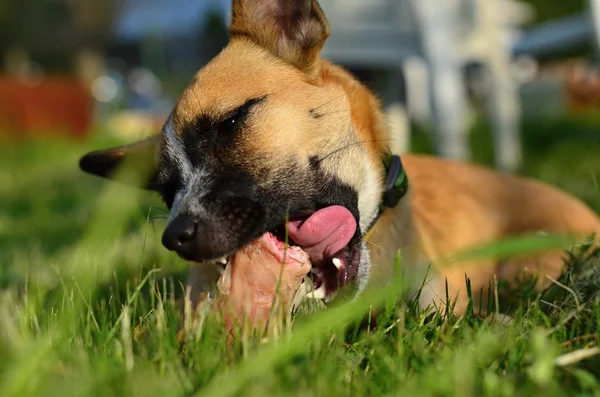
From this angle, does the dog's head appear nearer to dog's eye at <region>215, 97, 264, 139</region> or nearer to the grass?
dog's eye at <region>215, 97, 264, 139</region>

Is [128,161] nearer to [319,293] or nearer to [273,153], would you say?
[273,153]

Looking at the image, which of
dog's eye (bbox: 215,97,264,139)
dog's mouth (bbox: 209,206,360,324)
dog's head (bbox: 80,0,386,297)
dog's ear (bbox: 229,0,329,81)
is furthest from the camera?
dog's ear (bbox: 229,0,329,81)

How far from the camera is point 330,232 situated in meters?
2.35

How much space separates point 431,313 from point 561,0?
1130 inches

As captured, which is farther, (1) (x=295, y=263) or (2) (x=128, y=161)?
(2) (x=128, y=161)

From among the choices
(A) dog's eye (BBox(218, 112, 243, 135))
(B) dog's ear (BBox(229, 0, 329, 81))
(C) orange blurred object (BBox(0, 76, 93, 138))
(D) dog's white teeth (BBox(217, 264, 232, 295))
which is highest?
(B) dog's ear (BBox(229, 0, 329, 81))

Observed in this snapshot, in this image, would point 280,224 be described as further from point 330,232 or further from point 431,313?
point 431,313

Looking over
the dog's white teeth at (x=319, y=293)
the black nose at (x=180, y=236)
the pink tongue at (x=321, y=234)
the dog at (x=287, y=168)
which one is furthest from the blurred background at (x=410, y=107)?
the dog's white teeth at (x=319, y=293)

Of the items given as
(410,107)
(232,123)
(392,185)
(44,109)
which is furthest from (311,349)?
(44,109)

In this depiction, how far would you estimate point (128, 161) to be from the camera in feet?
9.46

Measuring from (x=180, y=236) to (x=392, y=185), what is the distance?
954 mm

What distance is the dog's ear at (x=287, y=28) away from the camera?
2.72 m

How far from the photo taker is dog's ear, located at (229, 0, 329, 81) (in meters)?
2.72

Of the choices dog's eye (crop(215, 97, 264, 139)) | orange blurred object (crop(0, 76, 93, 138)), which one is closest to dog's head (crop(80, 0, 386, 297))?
dog's eye (crop(215, 97, 264, 139))
